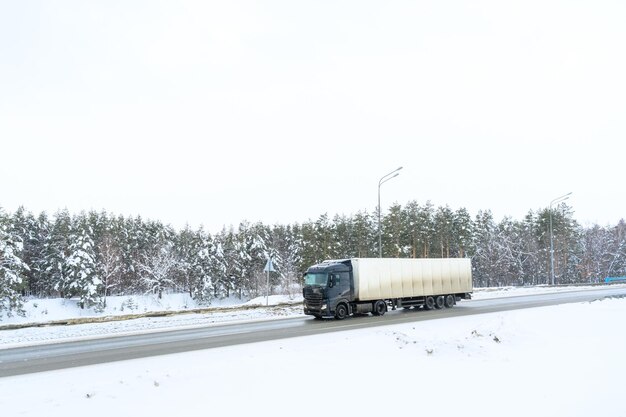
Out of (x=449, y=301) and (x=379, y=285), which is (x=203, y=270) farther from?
(x=379, y=285)

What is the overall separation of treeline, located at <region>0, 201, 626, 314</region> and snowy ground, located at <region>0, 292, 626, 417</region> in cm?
5781

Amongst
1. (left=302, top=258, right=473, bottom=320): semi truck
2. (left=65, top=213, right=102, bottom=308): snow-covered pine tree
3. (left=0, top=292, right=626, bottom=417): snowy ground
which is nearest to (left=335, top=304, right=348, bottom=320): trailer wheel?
(left=302, top=258, right=473, bottom=320): semi truck

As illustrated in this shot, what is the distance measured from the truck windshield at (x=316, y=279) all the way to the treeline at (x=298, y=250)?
4569 centimetres

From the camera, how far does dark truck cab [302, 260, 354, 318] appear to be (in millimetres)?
25172

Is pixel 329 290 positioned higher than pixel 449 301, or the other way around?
pixel 329 290

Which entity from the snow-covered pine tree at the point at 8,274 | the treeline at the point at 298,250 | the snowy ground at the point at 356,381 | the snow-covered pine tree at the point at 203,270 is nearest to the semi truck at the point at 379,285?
the snowy ground at the point at 356,381

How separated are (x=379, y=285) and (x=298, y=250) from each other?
5777 centimetres

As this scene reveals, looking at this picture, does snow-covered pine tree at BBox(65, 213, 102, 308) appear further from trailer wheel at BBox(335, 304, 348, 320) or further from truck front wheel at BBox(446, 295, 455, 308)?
truck front wheel at BBox(446, 295, 455, 308)

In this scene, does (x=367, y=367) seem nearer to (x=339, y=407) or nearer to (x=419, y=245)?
(x=339, y=407)

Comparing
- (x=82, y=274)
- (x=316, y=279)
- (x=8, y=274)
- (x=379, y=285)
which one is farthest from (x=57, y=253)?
(x=379, y=285)

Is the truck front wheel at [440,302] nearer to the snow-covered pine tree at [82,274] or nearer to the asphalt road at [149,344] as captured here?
the asphalt road at [149,344]

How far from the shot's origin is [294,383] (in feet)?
32.3

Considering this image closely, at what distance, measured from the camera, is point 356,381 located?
32.6 ft

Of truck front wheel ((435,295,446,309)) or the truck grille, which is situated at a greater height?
the truck grille
